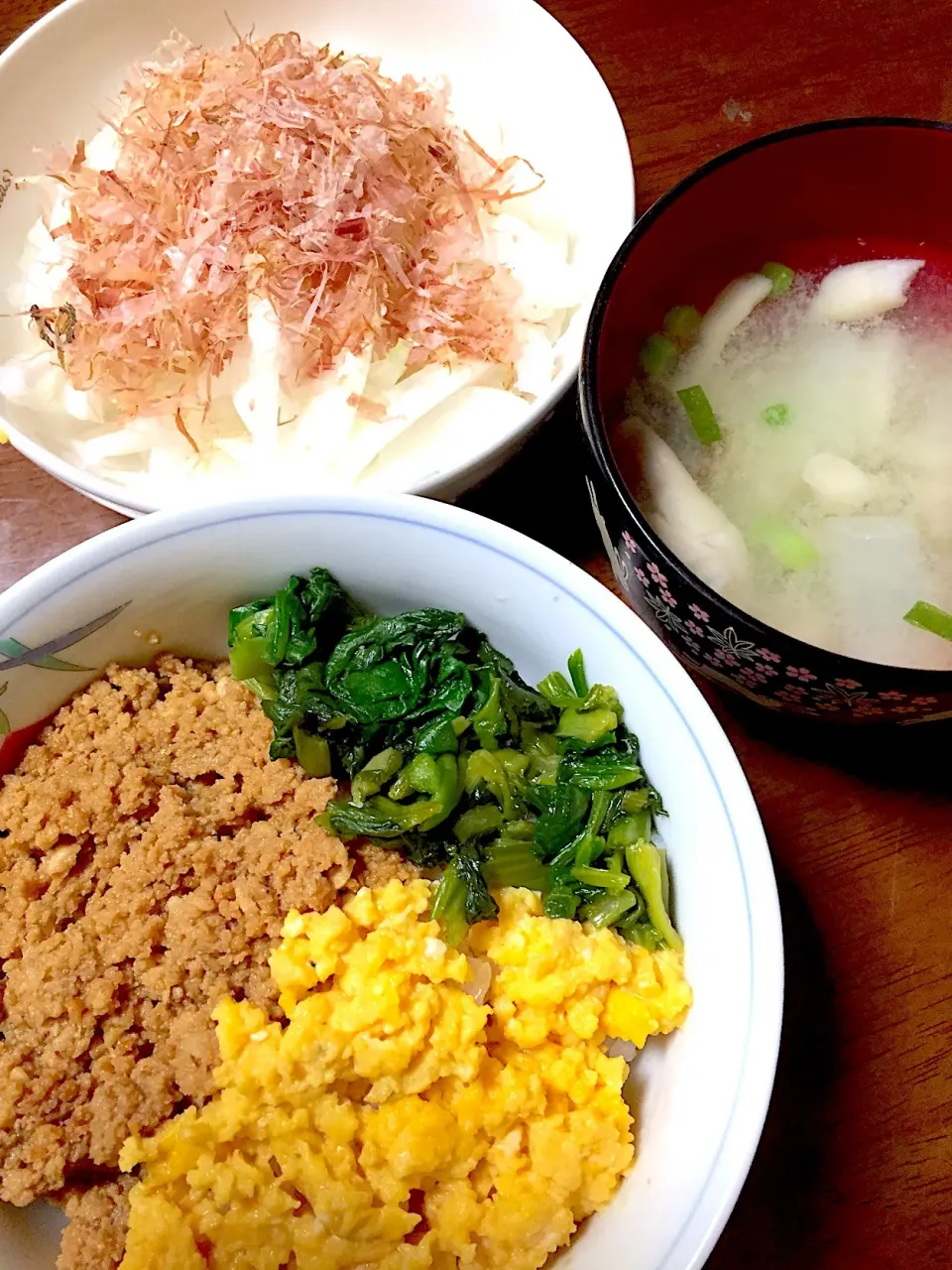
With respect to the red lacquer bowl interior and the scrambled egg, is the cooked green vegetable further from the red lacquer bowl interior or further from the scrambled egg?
the red lacquer bowl interior

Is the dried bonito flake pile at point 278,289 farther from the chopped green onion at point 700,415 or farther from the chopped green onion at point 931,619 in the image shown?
the chopped green onion at point 931,619

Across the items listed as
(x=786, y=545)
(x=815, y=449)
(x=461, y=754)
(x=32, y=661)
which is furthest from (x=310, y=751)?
(x=815, y=449)

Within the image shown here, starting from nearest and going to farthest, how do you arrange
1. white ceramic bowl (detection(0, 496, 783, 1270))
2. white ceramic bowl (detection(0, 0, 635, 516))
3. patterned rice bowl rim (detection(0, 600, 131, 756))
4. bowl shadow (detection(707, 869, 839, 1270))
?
white ceramic bowl (detection(0, 496, 783, 1270)) < patterned rice bowl rim (detection(0, 600, 131, 756)) < bowl shadow (detection(707, 869, 839, 1270)) < white ceramic bowl (detection(0, 0, 635, 516))

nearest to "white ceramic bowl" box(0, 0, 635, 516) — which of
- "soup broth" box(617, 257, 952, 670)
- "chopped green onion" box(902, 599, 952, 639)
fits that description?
"soup broth" box(617, 257, 952, 670)

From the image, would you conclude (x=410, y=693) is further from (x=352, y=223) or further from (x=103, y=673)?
(x=352, y=223)

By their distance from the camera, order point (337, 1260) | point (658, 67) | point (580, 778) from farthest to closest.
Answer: point (658, 67) < point (580, 778) < point (337, 1260)

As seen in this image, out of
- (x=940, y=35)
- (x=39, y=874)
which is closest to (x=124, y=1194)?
(x=39, y=874)

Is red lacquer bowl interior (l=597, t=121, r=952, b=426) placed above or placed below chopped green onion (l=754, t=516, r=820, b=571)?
above
